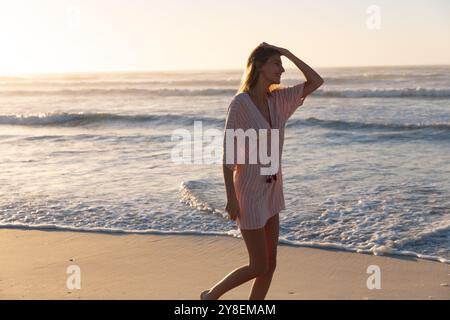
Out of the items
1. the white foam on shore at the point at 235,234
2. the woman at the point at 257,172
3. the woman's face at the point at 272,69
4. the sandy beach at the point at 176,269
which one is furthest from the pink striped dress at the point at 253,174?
the white foam on shore at the point at 235,234

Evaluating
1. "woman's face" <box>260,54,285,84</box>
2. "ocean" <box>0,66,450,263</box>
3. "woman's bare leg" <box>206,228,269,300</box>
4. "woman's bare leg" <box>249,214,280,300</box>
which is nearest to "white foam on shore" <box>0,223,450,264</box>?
"ocean" <box>0,66,450,263</box>

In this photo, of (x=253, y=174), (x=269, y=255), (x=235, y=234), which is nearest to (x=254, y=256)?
(x=269, y=255)

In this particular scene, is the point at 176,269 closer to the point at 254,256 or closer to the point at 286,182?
the point at 254,256

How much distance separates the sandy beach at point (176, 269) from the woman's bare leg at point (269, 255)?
90cm

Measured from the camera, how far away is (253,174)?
3.80 m

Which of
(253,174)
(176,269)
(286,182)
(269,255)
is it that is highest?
(253,174)

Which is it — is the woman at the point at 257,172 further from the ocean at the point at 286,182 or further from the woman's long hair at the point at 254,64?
A: the ocean at the point at 286,182

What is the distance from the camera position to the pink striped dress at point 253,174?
374 centimetres

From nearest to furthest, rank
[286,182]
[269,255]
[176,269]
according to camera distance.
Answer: [269,255]
[176,269]
[286,182]

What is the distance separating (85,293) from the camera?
5066mm

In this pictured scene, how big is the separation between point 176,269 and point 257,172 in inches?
88.6

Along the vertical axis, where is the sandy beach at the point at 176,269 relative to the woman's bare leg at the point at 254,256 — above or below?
below

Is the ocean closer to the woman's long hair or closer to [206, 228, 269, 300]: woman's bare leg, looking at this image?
[206, 228, 269, 300]: woman's bare leg

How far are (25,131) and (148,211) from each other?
41.8 ft
